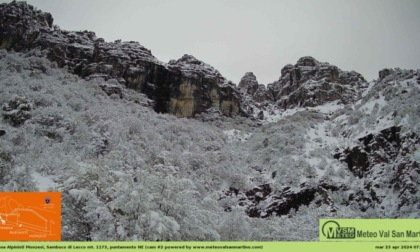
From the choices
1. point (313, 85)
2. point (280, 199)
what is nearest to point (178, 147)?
point (280, 199)

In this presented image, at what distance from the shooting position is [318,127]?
128ft

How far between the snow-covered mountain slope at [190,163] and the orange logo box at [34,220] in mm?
599

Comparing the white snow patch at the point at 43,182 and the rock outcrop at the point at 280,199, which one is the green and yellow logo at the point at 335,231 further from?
the white snow patch at the point at 43,182

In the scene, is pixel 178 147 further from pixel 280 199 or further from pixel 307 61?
pixel 307 61

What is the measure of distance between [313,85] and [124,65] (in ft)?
102

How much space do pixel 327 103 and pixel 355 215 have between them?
3520 cm

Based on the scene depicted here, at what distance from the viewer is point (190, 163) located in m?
29.8

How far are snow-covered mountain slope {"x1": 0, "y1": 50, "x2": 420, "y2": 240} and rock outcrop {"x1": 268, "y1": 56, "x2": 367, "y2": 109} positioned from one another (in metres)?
14.0

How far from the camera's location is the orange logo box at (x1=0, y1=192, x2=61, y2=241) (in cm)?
1171

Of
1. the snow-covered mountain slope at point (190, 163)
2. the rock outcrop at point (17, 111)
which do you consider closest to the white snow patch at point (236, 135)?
the snow-covered mountain slope at point (190, 163)

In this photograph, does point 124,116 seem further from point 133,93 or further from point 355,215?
point 355,215

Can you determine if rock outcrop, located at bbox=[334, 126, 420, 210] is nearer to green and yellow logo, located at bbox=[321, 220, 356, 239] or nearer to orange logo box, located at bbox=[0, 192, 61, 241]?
green and yellow logo, located at bbox=[321, 220, 356, 239]

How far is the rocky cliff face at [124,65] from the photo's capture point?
46906 mm

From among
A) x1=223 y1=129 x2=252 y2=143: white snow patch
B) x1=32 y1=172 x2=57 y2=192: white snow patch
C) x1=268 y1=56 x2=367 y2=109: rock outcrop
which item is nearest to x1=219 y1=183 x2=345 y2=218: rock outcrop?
x1=32 y1=172 x2=57 y2=192: white snow patch
